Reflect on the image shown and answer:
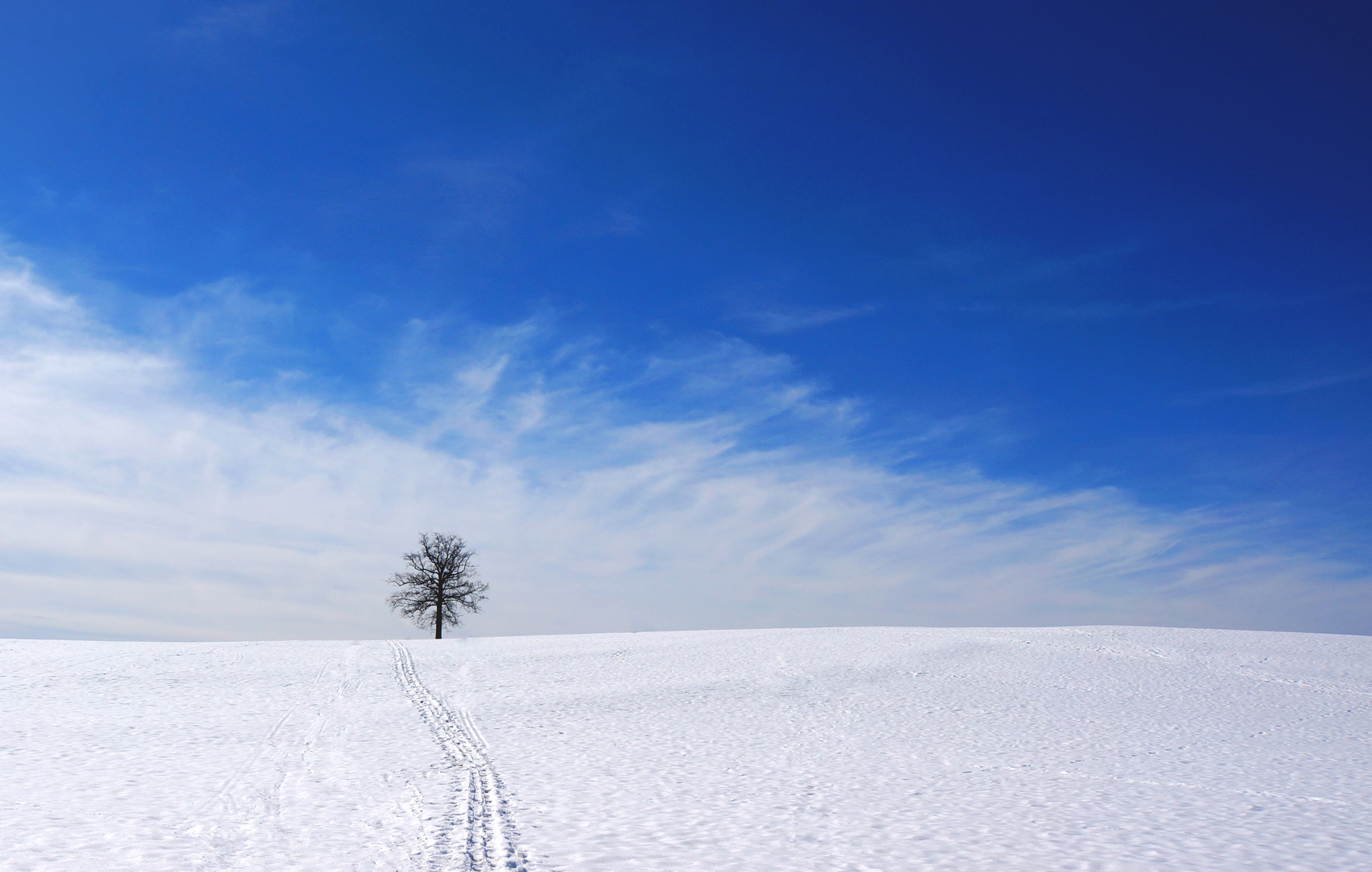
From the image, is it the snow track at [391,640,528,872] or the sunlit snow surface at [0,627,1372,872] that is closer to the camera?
the snow track at [391,640,528,872]

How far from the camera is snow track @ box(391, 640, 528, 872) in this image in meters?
8.62

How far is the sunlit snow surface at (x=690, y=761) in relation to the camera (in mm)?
9492

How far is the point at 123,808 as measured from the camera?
1088 centimetres

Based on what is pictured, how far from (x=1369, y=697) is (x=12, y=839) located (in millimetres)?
30573

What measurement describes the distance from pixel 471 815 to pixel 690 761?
535 centimetres

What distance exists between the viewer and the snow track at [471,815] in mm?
8617

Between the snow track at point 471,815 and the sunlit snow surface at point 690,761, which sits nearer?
the snow track at point 471,815

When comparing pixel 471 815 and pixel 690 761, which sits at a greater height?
pixel 471 815

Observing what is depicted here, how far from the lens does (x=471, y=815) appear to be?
10477 millimetres

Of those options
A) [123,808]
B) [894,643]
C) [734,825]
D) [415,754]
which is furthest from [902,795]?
[894,643]

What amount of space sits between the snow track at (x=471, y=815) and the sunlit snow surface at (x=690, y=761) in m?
0.05

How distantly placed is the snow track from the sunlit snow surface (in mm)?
53

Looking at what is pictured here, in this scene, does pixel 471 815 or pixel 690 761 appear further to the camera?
pixel 690 761

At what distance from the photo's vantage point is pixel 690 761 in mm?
14859
